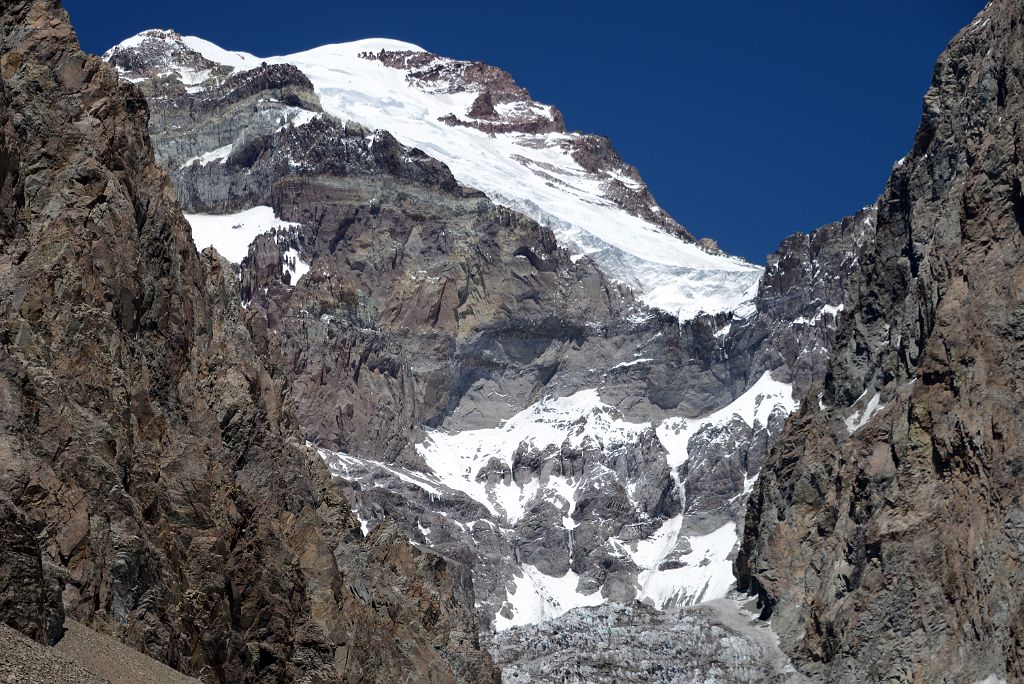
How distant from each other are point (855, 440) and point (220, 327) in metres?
69.0

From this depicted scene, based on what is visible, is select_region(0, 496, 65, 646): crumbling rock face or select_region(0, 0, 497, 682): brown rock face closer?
select_region(0, 496, 65, 646): crumbling rock face

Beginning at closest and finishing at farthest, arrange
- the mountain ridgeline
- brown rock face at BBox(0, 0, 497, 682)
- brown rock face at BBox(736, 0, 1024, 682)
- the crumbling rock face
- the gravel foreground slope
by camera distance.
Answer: the gravel foreground slope < the crumbling rock face < brown rock face at BBox(0, 0, 497, 682) < the mountain ridgeline < brown rock face at BBox(736, 0, 1024, 682)

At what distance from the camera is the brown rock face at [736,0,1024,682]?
101062 millimetres

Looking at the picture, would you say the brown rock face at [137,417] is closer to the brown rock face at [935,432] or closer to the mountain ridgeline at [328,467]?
the mountain ridgeline at [328,467]

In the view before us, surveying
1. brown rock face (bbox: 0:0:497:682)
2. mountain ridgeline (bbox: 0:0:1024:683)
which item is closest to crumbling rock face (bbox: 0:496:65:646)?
mountain ridgeline (bbox: 0:0:1024:683)

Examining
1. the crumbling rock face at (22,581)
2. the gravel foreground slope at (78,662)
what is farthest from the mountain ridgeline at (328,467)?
the gravel foreground slope at (78,662)

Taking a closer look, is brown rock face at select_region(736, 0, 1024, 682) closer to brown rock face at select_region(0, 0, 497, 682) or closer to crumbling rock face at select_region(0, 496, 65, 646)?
brown rock face at select_region(0, 0, 497, 682)

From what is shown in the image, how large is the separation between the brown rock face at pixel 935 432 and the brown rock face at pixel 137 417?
39947 millimetres

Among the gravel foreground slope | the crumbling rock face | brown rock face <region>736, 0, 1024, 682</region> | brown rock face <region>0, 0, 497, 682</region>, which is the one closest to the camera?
the gravel foreground slope

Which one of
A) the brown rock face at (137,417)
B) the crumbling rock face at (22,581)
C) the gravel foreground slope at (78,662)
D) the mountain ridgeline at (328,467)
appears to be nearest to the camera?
the gravel foreground slope at (78,662)

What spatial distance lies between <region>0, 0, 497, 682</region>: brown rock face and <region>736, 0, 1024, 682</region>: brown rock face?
3995 cm

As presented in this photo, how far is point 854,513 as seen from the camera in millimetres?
123938

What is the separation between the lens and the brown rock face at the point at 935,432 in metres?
101

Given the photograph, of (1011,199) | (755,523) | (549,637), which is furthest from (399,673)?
(755,523)
